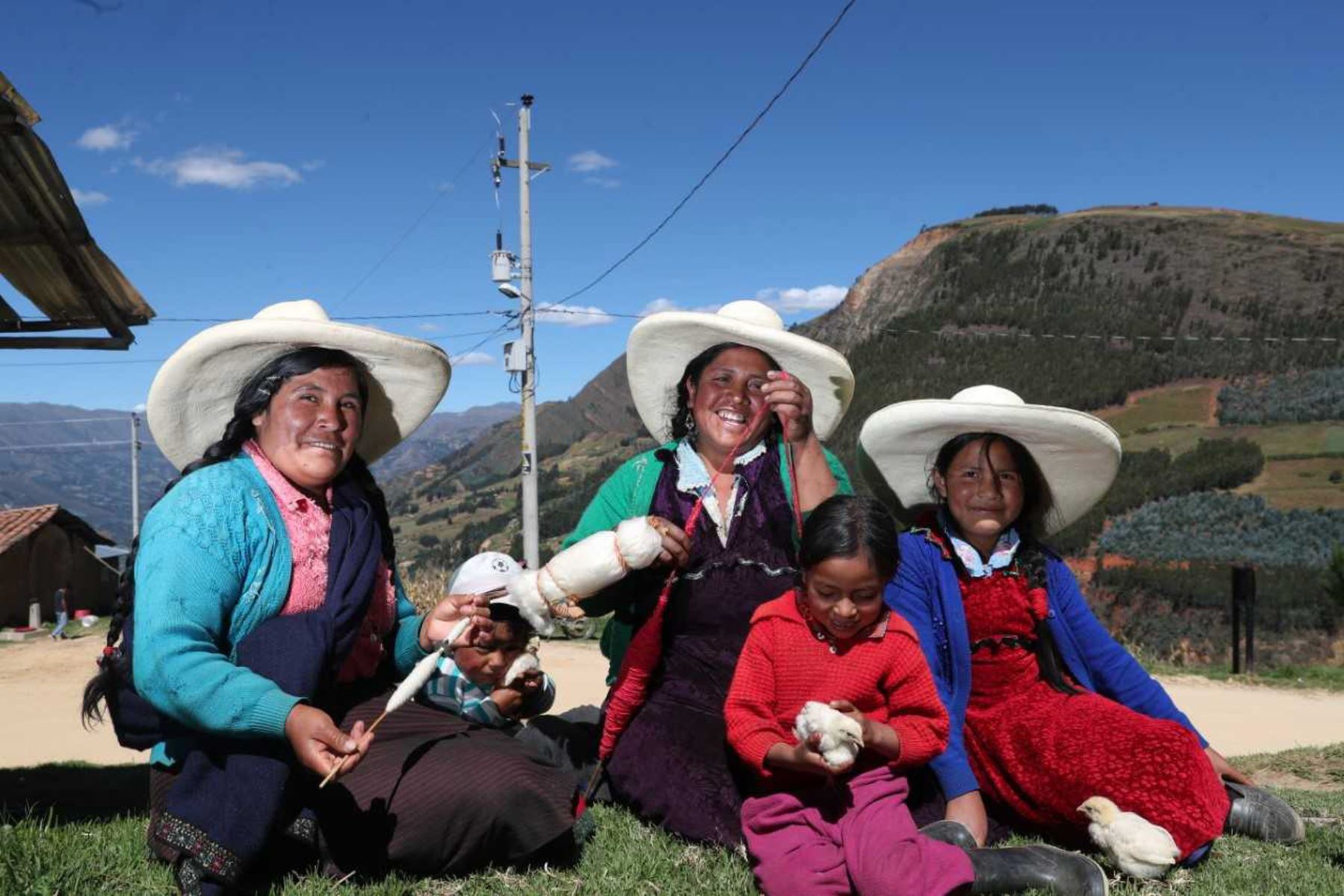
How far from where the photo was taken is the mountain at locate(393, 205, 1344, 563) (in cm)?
5272

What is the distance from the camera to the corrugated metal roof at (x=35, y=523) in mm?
27875

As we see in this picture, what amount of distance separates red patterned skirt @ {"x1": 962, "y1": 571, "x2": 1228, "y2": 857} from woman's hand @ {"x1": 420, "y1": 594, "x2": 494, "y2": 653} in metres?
1.92

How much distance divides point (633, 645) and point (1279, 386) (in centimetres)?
5242

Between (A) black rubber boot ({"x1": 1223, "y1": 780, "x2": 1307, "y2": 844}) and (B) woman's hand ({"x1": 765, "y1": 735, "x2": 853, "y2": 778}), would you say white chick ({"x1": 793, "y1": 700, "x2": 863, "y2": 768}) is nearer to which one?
(B) woman's hand ({"x1": 765, "y1": 735, "x2": 853, "y2": 778})

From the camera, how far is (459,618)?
11.5ft

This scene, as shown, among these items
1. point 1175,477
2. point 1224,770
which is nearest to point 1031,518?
point 1224,770

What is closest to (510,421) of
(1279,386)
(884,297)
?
(884,297)

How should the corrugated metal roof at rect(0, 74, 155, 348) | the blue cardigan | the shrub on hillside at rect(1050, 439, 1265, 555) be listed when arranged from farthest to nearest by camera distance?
the shrub on hillside at rect(1050, 439, 1265, 555)
the corrugated metal roof at rect(0, 74, 155, 348)
the blue cardigan

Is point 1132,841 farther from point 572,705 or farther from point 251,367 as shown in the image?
point 572,705

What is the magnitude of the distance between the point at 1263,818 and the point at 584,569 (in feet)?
9.56

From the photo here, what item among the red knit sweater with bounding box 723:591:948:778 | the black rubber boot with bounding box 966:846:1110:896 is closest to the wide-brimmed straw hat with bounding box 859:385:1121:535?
the red knit sweater with bounding box 723:591:948:778

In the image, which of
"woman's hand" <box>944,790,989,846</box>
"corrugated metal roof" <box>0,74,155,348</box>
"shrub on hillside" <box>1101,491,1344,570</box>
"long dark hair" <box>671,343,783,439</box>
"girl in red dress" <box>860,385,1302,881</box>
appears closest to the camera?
"woman's hand" <box>944,790,989,846</box>

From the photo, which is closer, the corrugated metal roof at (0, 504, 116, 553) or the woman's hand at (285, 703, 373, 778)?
the woman's hand at (285, 703, 373, 778)

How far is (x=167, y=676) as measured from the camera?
278 centimetres
